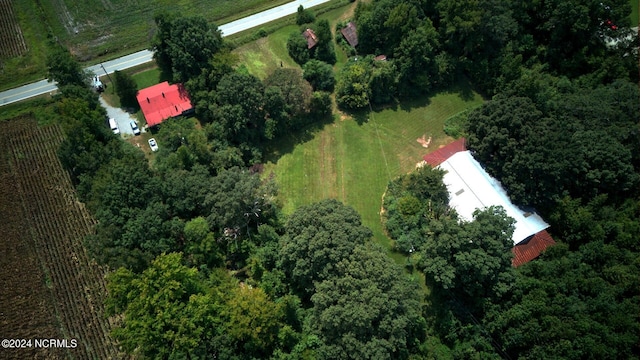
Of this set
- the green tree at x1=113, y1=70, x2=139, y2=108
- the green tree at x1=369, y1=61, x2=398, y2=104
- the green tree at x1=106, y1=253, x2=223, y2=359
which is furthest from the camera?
the green tree at x1=369, y1=61, x2=398, y2=104

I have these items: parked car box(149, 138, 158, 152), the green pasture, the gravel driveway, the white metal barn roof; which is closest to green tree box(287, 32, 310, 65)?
the green pasture

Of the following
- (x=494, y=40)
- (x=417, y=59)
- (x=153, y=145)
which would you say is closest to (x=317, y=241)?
(x=153, y=145)

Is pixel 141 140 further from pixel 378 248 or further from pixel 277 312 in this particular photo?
pixel 378 248

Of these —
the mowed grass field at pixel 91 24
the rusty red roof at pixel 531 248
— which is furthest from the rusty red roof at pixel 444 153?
the mowed grass field at pixel 91 24

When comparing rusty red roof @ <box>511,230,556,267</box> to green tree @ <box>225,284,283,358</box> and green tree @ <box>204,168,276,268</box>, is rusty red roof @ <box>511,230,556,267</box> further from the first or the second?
green tree @ <box>204,168,276,268</box>

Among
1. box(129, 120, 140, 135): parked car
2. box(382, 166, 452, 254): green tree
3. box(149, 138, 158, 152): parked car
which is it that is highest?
box(129, 120, 140, 135): parked car

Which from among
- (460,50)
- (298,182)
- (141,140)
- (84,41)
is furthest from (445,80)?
(84,41)

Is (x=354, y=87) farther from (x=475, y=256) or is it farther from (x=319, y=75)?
(x=475, y=256)
